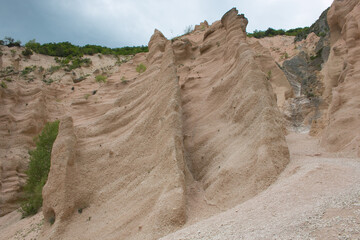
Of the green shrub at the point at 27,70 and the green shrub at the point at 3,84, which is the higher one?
the green shrub at the point at 27,70

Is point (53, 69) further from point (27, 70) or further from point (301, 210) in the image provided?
point (301, 210)

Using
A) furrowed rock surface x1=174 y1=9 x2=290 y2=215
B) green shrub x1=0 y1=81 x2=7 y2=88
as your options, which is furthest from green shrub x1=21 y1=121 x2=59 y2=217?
green shrub x1=0 y1=81 x2=7 y2=88

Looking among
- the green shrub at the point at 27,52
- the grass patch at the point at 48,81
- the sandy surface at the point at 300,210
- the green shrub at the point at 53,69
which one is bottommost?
the sandy surface at the point at 300,210

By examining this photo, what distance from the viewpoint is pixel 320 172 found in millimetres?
7086

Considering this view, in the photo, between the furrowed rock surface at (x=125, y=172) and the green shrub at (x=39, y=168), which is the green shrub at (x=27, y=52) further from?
the furrowed rock surface at (x=125, y=172)

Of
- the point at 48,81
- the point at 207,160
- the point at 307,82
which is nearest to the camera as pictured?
the point at 207,160

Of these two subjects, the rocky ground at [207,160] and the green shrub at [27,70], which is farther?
the green shrub at [27,70]

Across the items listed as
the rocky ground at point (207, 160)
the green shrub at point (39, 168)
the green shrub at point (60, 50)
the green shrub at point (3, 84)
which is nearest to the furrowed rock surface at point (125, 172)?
the rocky ground at point (207, 160)

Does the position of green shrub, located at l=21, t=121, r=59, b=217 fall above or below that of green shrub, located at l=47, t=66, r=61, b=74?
below

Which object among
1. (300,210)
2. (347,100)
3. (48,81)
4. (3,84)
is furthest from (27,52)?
(300,210)

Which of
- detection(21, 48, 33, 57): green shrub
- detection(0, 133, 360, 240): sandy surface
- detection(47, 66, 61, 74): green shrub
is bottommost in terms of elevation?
detection(0, 133, 360, 240): sandy surface

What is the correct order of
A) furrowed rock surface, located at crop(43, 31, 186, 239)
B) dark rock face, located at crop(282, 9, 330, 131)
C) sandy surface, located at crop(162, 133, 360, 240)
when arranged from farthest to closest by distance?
dark rock face, located at crop(282, 9, 330, 131) → furrowed rock surface, located at crop(43, 31, 186, 239) → sandy surface, located at crop(162, 133, 360, 240)

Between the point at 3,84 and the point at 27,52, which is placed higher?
the point at 27,52

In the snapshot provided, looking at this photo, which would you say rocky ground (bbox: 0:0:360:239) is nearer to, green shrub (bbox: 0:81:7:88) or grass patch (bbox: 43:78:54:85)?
green shrub (bbox: 0:81:7:88)
